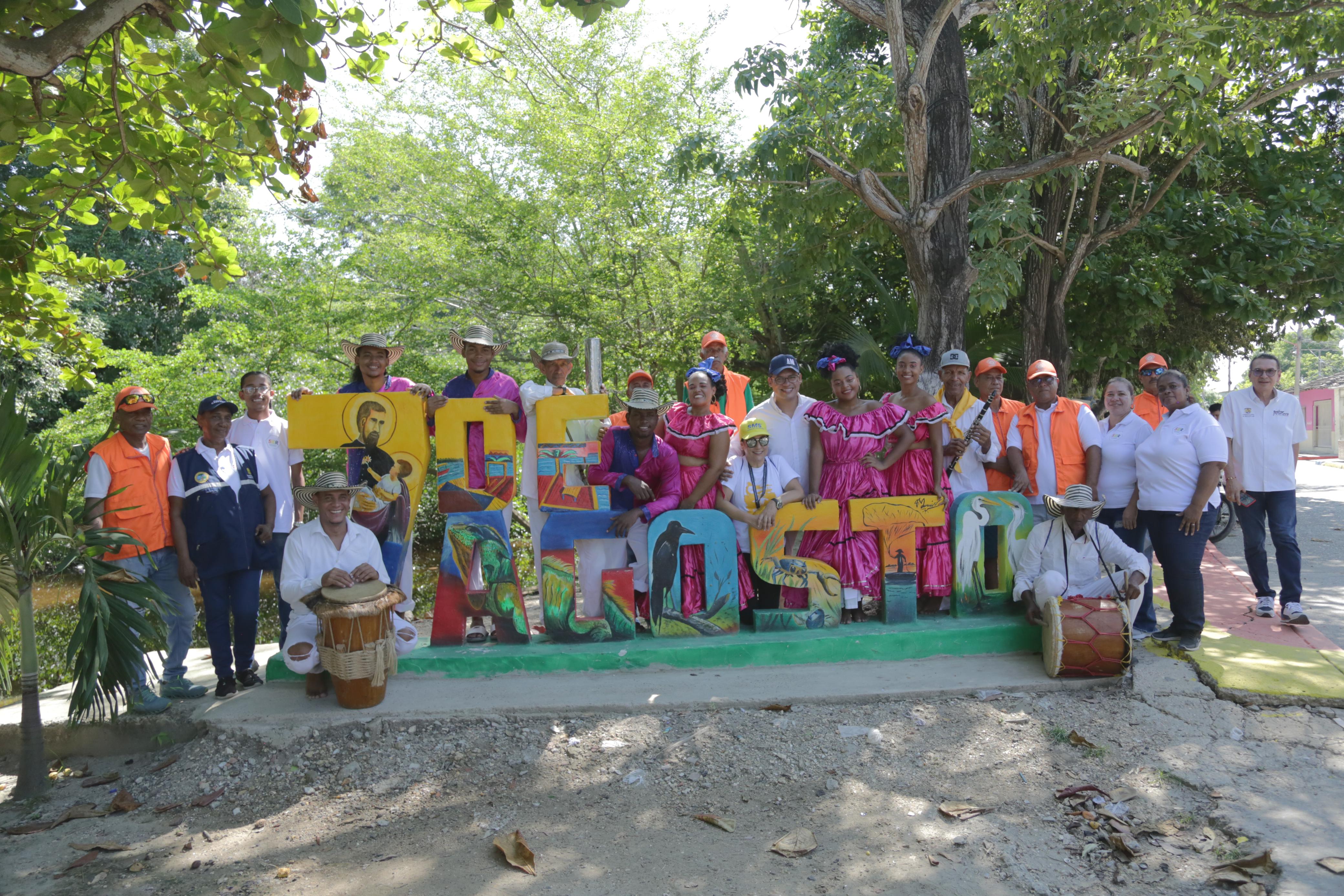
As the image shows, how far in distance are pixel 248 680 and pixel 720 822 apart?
356cm

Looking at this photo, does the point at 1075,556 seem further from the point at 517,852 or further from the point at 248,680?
the point at 248,680

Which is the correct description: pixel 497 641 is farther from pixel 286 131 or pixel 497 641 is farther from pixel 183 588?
pixel 286 131

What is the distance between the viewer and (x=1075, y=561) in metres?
5.89

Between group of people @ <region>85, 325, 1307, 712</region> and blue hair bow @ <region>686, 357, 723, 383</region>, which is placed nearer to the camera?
group of people @ <region>85, 325, 1307, 712</region>

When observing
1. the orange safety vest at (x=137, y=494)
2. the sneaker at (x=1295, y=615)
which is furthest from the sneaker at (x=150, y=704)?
the sneaker at (x=1295, y=615)

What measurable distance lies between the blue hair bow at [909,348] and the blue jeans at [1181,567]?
6.15 ft

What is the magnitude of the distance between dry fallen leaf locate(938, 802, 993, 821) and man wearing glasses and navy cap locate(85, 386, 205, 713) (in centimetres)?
442

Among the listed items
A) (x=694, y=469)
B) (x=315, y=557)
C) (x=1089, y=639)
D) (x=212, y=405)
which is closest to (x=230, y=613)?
(x=315, y=557)

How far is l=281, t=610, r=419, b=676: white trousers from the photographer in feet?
17.9

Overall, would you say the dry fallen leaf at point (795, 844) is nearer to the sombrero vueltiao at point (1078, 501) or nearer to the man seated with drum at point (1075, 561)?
the man seated with drum at point (1075, 561)

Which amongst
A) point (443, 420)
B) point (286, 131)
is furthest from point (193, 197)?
point (443, 420)

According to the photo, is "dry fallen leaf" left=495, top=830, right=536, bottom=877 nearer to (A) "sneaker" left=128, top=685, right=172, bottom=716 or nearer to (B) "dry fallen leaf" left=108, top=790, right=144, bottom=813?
(B) "dry fallen leaf" left=108, top=790, right=144, bottom=813

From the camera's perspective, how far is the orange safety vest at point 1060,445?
256 inches

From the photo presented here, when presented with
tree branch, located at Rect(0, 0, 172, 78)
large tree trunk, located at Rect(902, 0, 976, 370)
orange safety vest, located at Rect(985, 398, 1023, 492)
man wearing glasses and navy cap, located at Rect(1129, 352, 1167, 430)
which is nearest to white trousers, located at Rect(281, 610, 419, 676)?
tree branch, located at Rect(0, 0, 172, 78)
